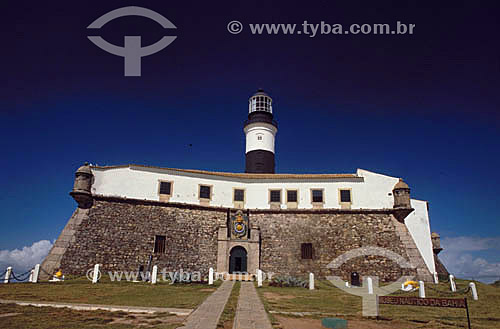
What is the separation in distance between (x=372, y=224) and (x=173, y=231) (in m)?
16.0

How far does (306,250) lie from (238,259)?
5.45m

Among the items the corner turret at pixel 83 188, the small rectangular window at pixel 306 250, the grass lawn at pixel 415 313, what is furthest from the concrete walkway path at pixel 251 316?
the corner turret at pixel 83 188

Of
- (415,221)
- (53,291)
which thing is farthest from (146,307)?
(415,221)

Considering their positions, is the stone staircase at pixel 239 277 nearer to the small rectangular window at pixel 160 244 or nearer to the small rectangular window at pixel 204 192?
the small rectangular window at pixel 160 244

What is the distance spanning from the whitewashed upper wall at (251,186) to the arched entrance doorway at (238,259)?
4.00 meters

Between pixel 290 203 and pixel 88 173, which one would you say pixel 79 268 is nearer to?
pixel 88 173

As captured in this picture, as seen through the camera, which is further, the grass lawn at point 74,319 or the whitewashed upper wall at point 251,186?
the whitewashed upper wall at point 251,186

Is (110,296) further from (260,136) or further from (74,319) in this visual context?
(260,136)

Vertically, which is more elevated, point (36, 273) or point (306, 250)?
point (306, 250)

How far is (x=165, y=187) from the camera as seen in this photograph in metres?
→ 25.8

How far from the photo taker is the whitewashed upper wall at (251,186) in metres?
25.1

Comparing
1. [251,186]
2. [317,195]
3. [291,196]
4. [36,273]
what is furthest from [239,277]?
[36,273]

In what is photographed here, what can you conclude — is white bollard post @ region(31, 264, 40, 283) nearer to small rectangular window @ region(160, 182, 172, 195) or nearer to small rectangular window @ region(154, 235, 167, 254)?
small rectangular window @ region(154, 235, 167, 254)

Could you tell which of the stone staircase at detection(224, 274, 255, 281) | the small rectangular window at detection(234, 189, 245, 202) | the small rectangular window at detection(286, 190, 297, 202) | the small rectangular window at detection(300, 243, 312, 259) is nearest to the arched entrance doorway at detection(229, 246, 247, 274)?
the stone staircase at detection(224, 274, 255, 281)
